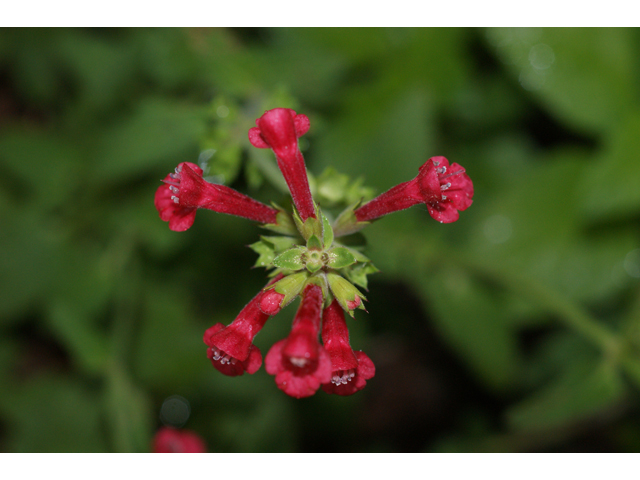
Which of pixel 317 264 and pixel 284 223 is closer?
pixel 317 264

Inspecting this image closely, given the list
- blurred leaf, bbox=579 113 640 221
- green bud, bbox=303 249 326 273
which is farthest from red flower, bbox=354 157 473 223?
blurred leaf, bbox=579 113 640 221

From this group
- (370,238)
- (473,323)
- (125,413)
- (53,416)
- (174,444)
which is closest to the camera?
(174,444)

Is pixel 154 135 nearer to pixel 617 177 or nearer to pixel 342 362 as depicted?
pixel 342 362

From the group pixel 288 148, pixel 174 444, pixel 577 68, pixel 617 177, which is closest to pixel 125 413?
pixel 174 444

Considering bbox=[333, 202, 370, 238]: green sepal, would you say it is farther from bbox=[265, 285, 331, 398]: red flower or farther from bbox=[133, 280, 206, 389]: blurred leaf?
bbox=[133, 280, 206, 389]: blurred leaf

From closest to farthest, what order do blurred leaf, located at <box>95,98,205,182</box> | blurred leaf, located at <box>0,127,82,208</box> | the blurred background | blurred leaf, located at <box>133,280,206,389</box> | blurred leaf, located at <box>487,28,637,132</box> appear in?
blurred leaf, located at <box>95,98,205,182</box>
the blurred background
blurred leaf, located at <box>487,28,637,132</box>
blurred leaf, located at <box>0,127,82,208</box>
blurred leaf, located at <box>133,280,206,389</box>

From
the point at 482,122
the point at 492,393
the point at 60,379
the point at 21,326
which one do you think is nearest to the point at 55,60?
the point at 21,326

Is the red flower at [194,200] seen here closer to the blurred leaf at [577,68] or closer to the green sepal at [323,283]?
the green sepal at [323,283]

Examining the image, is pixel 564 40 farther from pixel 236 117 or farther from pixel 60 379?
pixel 60 379
